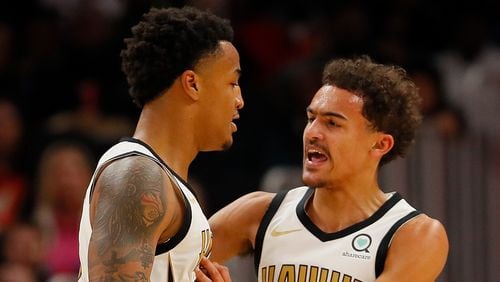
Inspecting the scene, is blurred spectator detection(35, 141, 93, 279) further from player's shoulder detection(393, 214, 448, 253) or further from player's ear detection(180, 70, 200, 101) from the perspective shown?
player's ear detection(180, 70, 200, 101)

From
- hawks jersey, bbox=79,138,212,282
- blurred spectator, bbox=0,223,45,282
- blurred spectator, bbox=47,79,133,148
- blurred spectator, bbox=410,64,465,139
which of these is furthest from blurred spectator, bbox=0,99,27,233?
hawks jersey, bbox=79,138,212,282

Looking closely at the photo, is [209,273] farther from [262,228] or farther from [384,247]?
[384,247]

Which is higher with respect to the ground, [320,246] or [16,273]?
[320,246]

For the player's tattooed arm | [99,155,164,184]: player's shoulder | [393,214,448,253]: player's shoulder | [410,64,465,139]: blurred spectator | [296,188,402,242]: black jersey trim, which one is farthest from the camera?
[410,64,465,139]: blurred spectator

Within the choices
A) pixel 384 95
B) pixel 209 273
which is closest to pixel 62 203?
pixel 384 95

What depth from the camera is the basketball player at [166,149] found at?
3.71m

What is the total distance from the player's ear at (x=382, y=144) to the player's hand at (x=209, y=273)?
3.22ft

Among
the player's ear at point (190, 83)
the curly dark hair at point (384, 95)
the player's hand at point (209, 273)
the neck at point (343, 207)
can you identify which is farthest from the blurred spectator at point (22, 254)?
the player's ear at point (190, 83)

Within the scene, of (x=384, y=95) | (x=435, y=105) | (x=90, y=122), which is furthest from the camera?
(x=435, y=105)

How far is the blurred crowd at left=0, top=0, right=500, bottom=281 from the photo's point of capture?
7.24 metres

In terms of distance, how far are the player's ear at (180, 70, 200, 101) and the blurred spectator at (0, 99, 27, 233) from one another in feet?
12.5

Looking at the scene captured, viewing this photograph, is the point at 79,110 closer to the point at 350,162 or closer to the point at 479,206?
the point at 479,206

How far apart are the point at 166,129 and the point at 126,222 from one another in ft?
1.84

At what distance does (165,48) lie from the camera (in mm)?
4137
